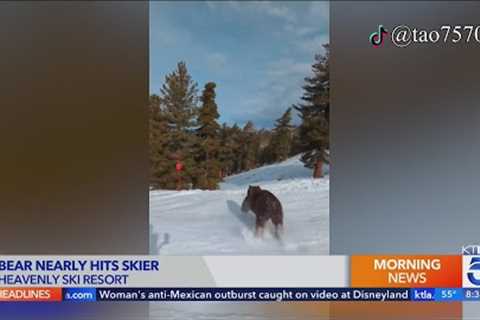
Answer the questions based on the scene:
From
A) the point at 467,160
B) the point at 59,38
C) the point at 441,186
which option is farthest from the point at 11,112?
the point at 467,160

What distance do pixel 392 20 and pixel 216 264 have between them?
1.65 meters

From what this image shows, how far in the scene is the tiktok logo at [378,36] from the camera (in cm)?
154

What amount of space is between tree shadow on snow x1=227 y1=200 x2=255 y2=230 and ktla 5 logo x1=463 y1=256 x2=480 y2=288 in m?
1.19

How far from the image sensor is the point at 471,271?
61.8 inches

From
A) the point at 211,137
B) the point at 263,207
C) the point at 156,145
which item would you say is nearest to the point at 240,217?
the point at 263,207

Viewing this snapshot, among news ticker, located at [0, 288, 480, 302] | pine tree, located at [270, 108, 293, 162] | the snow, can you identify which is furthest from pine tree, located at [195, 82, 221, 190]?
news ticker, located at [0, 288, 480, 302]

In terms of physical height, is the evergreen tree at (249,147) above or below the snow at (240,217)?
above

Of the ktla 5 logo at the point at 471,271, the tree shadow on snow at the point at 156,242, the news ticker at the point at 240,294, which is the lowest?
the news ticker at the point at 240,294

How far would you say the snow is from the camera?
1.58 m

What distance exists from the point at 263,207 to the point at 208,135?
0.52 metres

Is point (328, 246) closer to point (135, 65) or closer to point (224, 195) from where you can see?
point (224, 195)

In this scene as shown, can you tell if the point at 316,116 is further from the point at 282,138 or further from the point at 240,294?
the point at 240,294

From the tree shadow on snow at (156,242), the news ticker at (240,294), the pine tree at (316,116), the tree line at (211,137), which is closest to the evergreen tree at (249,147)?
the tree line at (211,137)

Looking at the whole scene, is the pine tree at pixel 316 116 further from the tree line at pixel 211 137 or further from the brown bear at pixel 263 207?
the brown bear at pixel 263 207
